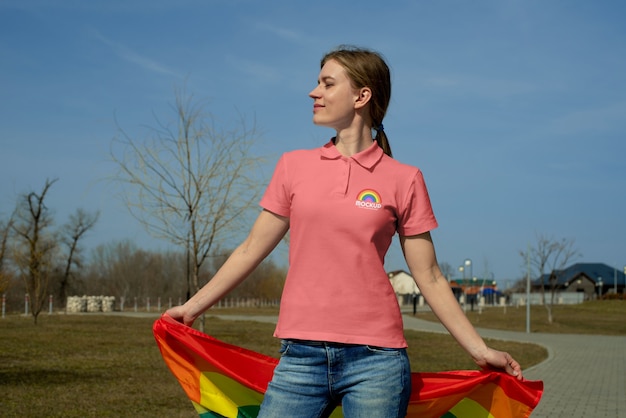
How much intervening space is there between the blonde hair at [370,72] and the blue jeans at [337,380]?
82 cm

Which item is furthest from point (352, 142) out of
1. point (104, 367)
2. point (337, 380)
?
→ point (104, 367)

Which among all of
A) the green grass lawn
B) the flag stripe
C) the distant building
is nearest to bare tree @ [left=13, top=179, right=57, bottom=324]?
the green grass lawn

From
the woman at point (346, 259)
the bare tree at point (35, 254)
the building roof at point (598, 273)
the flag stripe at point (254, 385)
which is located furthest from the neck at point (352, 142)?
the building roof at point (598, 273)

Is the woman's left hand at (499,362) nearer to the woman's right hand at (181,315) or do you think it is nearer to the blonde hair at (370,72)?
the blonde hair at (370,72)

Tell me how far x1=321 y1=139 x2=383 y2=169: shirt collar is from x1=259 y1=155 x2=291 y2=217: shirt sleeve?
17 cm

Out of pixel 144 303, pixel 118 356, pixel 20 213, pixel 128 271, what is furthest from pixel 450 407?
pixel 128 271

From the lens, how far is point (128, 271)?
9006cm

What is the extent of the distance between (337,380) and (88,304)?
52.2 metres

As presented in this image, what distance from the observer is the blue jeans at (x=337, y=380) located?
9.14ft

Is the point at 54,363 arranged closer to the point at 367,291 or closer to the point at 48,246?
the point at 367,291

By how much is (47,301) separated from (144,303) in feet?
69.7

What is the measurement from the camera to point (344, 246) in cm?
285

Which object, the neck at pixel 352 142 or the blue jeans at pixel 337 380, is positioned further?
the neck at pixel 352 142

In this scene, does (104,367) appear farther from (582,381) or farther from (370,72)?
(370,72)
